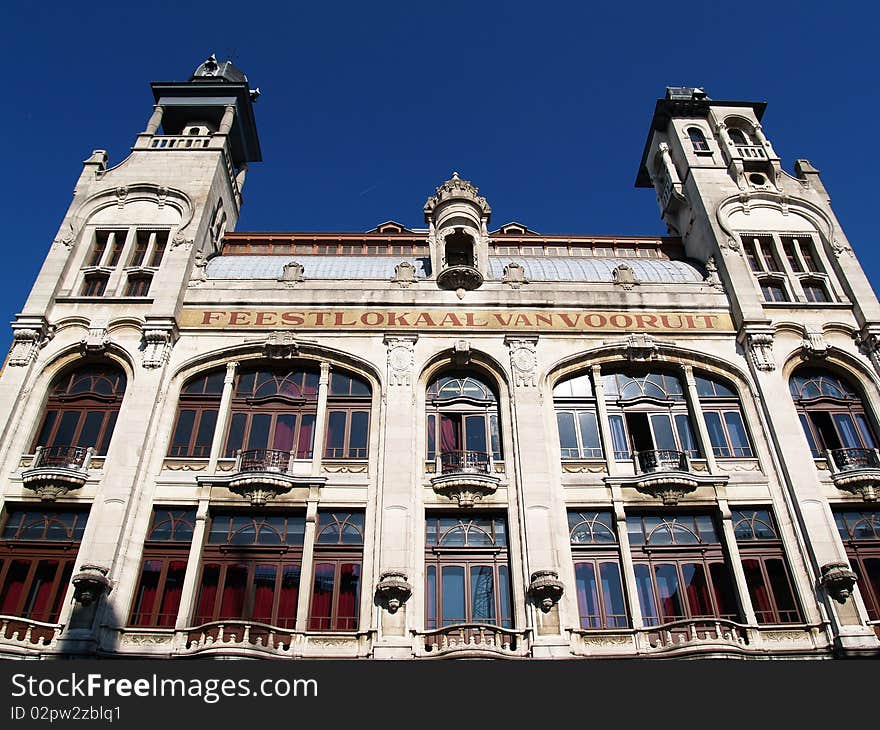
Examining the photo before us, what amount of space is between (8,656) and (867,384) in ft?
106

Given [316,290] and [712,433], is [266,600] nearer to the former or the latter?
[316,290]

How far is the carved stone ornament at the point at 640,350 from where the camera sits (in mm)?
30062

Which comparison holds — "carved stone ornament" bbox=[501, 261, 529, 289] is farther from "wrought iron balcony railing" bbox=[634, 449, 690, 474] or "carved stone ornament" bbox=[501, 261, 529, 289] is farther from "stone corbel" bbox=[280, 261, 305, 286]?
"wrought iron balcony railing" bbox=[634, 449, 690, 474]

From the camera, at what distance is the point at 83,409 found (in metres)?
28.1

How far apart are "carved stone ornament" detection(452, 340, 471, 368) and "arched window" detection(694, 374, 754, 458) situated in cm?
963

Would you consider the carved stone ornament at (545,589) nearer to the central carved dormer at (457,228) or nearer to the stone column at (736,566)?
the stone column at (736,566)

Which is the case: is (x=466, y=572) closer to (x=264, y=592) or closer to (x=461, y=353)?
(x=264, y=592)

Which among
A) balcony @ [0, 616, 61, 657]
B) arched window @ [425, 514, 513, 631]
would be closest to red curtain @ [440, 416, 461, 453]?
arched window @ [425, 514, 513, 631]

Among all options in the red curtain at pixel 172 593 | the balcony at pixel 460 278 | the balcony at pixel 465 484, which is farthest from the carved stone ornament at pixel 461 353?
the red curtain at pixel 172 593

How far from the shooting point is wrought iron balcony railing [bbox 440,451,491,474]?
2634cm

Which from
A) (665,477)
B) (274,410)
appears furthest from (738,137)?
(274,410)

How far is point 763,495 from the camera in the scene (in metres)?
26.0

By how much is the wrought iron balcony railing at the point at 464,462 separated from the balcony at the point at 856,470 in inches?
503

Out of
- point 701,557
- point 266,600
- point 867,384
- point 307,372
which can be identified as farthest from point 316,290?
point 867,384
